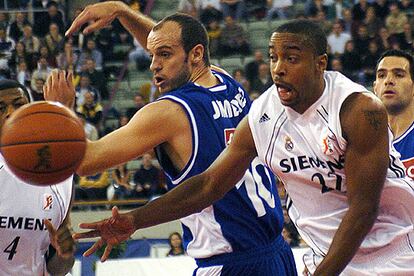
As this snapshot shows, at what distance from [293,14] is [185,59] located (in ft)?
38.9

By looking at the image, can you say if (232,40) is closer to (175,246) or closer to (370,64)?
(370,64)

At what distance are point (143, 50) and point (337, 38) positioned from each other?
11.3ft

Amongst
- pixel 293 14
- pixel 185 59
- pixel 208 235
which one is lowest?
pixel 293 14

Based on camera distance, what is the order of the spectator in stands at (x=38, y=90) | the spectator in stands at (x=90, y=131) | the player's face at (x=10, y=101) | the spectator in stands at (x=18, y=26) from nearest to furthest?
the player's face at (x=10, y=101) → the spectator in stands at (x=90, y=131) → the spectator in stands at (x=38, y=90) → the spectator in stands at (x=18, y=26)

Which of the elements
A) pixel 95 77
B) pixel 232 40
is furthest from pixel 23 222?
pixel 232 40

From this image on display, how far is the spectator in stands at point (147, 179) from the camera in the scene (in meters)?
13.1

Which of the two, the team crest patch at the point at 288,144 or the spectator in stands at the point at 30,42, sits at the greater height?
the team crest patch at the point at 288,144

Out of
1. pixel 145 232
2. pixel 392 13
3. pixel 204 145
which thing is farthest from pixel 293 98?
pixel 392 13

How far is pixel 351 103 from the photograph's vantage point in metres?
3.94

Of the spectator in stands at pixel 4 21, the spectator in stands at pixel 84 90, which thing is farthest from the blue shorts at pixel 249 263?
the spectator in stands at pixel 4 21

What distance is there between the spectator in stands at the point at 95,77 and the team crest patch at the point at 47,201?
32.8ft

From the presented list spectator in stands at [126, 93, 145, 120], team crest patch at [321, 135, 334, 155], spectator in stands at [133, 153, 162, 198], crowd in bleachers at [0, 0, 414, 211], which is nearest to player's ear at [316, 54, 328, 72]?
team crest patch at [321, 135, 334, 155]

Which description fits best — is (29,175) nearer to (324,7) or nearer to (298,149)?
(298,149)

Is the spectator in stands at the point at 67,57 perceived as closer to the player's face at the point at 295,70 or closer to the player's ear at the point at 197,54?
the player's ear at the point at 197,54
